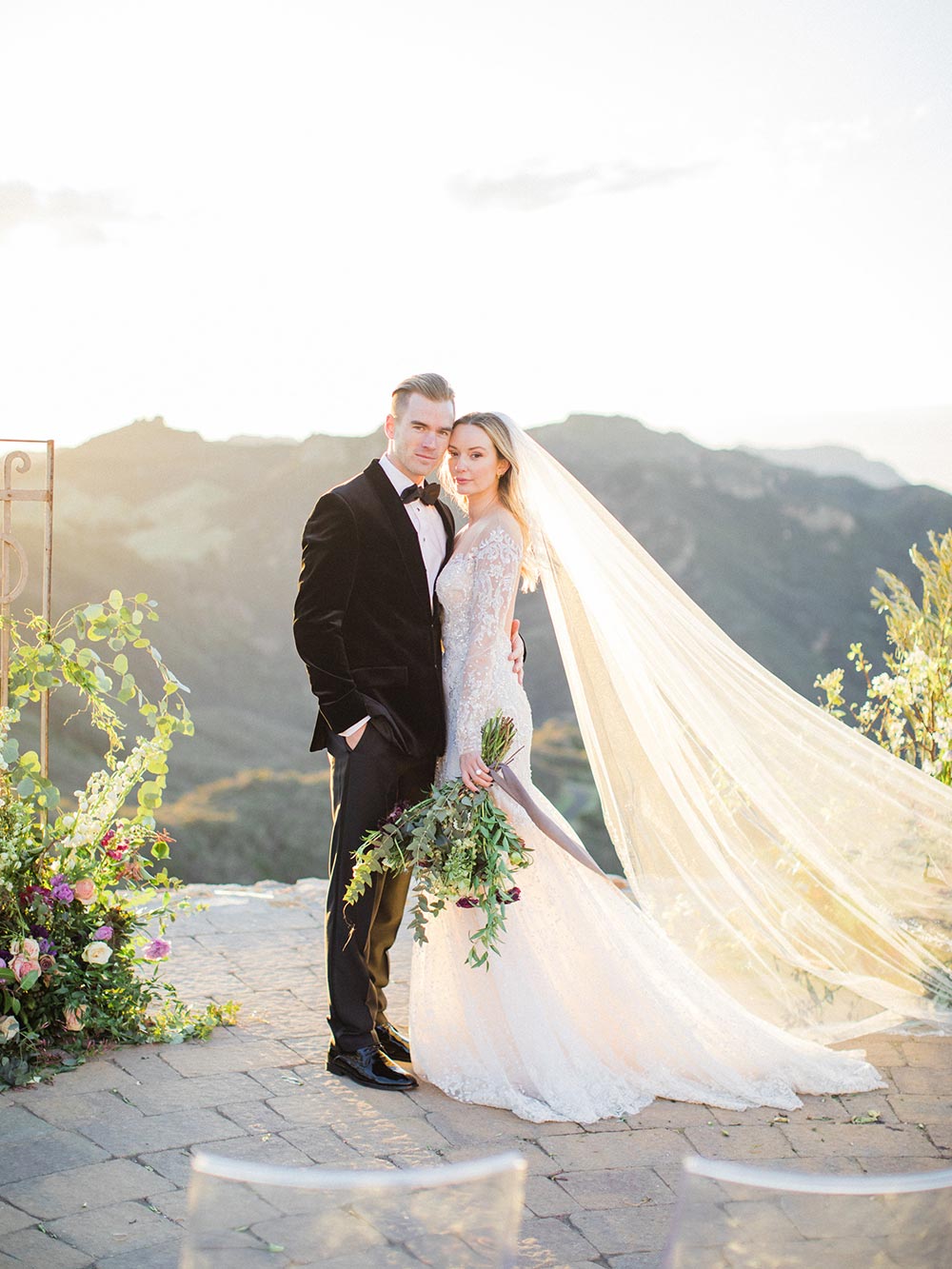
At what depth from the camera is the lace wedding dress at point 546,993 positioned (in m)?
3.29

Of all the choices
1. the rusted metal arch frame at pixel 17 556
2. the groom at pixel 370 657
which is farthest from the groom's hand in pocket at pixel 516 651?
the rusted metal arch frame at pixel 17 556

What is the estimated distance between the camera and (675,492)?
66.6 ft

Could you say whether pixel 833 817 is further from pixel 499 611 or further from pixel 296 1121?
pixel 296 1121

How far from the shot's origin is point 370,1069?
11.0 ft

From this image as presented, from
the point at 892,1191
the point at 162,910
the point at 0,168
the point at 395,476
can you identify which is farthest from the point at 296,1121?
the point at 0,168

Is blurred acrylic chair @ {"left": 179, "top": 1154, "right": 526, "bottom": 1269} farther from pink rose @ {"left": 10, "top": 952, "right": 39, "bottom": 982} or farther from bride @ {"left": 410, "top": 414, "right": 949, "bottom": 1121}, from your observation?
pink rose @ {"left": 10, "top": 952, "right": 39, "bottom": 982}

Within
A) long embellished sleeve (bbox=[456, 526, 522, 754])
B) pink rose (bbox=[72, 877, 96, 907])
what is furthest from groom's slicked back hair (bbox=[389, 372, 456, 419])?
pink rose (bbox=[72, 877, 96, 907])

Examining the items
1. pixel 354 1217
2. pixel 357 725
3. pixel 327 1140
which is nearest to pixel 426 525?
pixel 357 725

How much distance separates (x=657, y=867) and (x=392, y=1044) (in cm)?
99

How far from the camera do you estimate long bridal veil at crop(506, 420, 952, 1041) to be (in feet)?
11.8

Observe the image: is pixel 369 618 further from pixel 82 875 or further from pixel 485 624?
pixel 82 875

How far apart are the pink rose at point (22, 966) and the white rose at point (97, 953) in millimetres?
165

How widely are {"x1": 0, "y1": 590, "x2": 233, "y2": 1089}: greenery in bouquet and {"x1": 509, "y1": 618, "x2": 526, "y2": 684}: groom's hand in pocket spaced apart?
3.42ft

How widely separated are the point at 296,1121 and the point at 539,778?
582 inches
